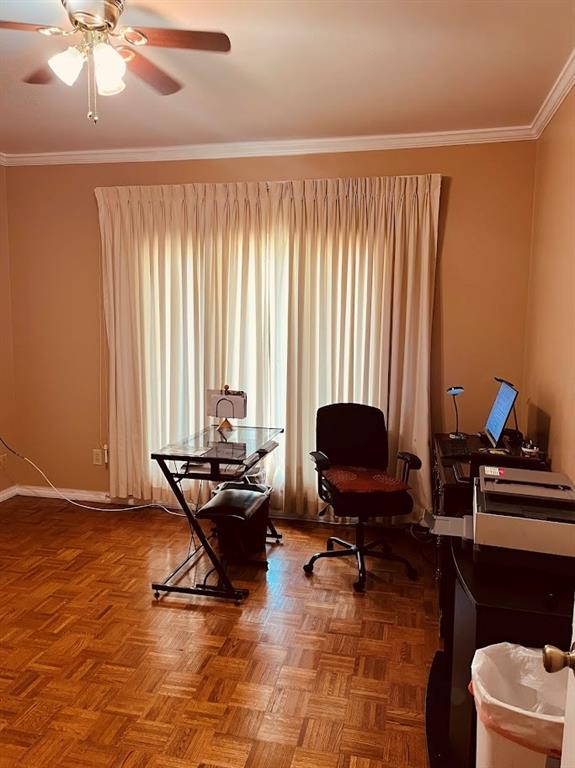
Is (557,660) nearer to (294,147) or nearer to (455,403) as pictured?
(455,403)

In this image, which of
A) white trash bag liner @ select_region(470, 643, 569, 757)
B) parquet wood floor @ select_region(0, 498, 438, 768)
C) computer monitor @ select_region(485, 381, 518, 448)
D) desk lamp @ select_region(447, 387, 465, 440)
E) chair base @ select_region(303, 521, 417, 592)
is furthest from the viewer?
desk lamp @ select_region(447, 387, 465, 440)

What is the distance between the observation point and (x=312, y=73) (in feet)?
9.28

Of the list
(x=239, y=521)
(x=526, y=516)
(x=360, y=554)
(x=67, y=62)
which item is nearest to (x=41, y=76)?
(x=67, y=62)

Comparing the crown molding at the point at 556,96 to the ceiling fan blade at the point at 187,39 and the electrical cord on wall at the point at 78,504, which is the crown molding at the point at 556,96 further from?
the electrical cord on wall at the point at 78,504

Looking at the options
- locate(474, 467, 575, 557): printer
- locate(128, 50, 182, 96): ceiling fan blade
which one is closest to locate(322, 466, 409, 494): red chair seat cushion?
locate(474, 467, 575, 557): printer

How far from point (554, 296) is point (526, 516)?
1589 mm

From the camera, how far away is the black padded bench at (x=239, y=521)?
3.20 metres

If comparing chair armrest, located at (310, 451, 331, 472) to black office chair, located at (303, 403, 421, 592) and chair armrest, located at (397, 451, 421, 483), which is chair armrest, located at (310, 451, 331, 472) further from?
chair armrest, located at (397, 451, 421, 483)

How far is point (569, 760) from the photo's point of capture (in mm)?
1105

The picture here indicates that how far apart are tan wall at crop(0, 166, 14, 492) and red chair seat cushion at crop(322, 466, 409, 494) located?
276 cm

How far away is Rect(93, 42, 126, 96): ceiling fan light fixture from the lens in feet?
6.79

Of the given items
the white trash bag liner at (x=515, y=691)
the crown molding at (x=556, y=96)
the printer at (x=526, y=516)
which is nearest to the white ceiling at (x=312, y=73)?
the crown molding at (x=556, y=96)

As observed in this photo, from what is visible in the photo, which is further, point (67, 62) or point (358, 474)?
point (358, 474)

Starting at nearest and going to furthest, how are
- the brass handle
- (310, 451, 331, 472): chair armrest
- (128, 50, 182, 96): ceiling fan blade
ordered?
the brass handle
(128, 50, 182, 96): ceiling fan blade
(310, 451, 331, 472): chair armrest
